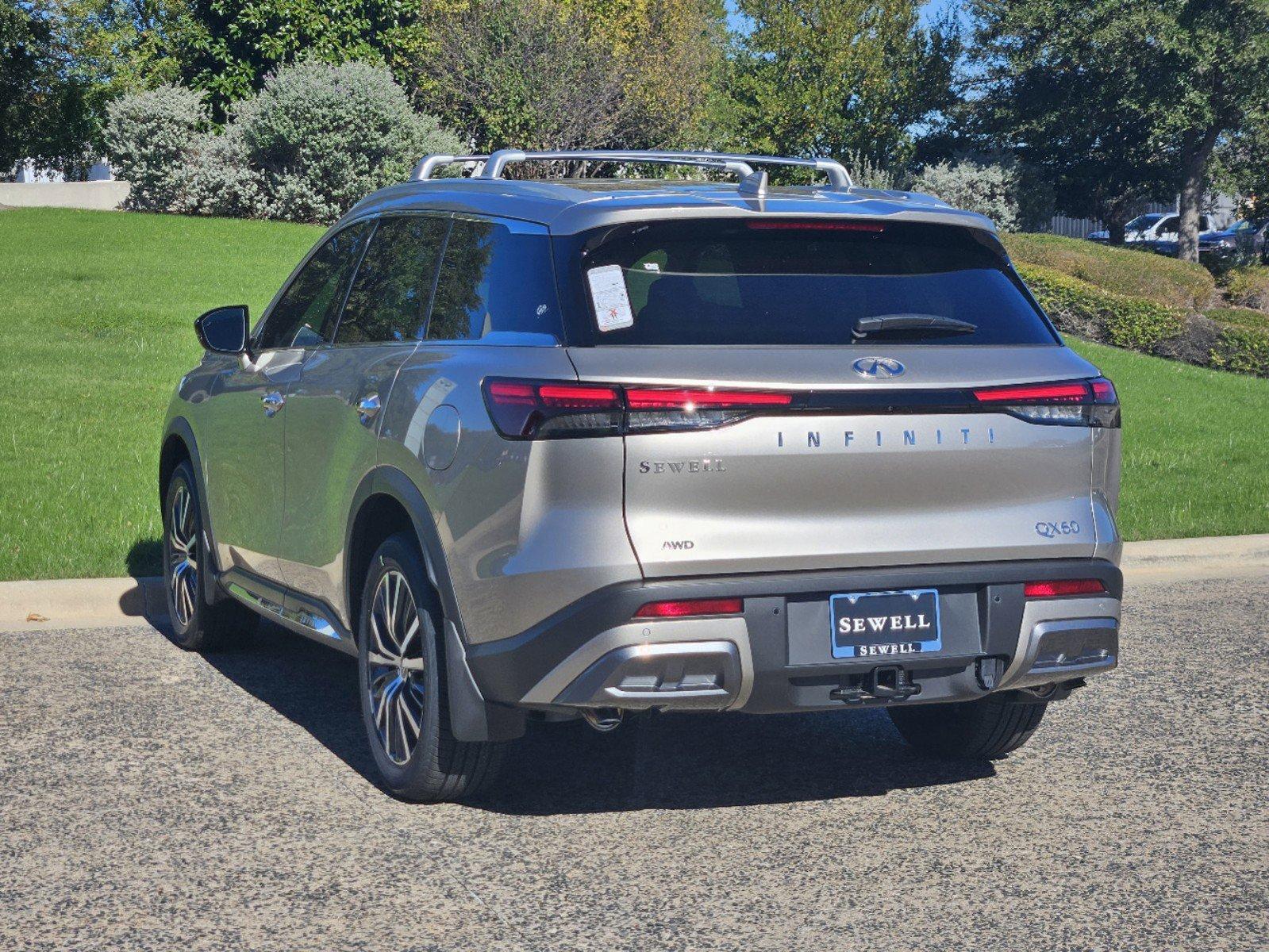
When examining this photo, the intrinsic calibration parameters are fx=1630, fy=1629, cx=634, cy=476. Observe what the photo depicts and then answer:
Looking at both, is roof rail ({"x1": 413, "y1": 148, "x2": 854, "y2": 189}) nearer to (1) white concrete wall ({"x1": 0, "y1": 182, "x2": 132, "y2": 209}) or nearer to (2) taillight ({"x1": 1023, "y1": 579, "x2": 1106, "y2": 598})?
(2) taillight ({"x1": 1023, "y1": 579, "x2": 1106, "y2": 598})

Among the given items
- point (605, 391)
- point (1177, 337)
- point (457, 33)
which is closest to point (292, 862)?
point (605, 391)

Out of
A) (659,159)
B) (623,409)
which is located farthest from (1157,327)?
(623,409)

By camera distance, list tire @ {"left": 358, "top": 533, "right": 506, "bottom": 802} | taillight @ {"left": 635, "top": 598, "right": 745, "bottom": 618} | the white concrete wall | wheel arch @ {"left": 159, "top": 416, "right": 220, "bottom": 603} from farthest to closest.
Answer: the white concrete wall
wheel arch @ {"left": 159, "top": 416, "right": 220, "bottom": 603}
tire @ {"left": 358, "top": 533, "right": 506, "bottom": 802}
taillight @ {"left": 635, "top": 598, "right": 745, "bottom": 618}

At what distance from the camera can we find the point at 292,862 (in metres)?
4.45

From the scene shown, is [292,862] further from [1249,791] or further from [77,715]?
[1249,791]

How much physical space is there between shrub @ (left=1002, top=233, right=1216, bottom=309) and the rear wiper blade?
79.5ft

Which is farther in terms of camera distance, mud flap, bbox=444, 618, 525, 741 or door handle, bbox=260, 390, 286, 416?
door handle, bbox=260, 390, 286, 416

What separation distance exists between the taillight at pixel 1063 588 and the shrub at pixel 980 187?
37.7 meters

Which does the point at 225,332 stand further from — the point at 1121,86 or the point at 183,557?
the point at 1121,86

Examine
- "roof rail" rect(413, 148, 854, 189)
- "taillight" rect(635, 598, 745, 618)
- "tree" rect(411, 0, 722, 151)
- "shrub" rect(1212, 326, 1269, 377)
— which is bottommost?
"shrub" rect(1212, 326, 1269, 377)

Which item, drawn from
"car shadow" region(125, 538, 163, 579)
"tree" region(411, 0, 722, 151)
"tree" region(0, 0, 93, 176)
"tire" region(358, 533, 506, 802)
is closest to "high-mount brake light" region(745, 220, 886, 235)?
"tire" region(358, 533, 506, 802)

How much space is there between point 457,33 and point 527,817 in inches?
1335

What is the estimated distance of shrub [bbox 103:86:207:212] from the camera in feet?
102

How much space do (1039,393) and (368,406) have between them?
2028mm
